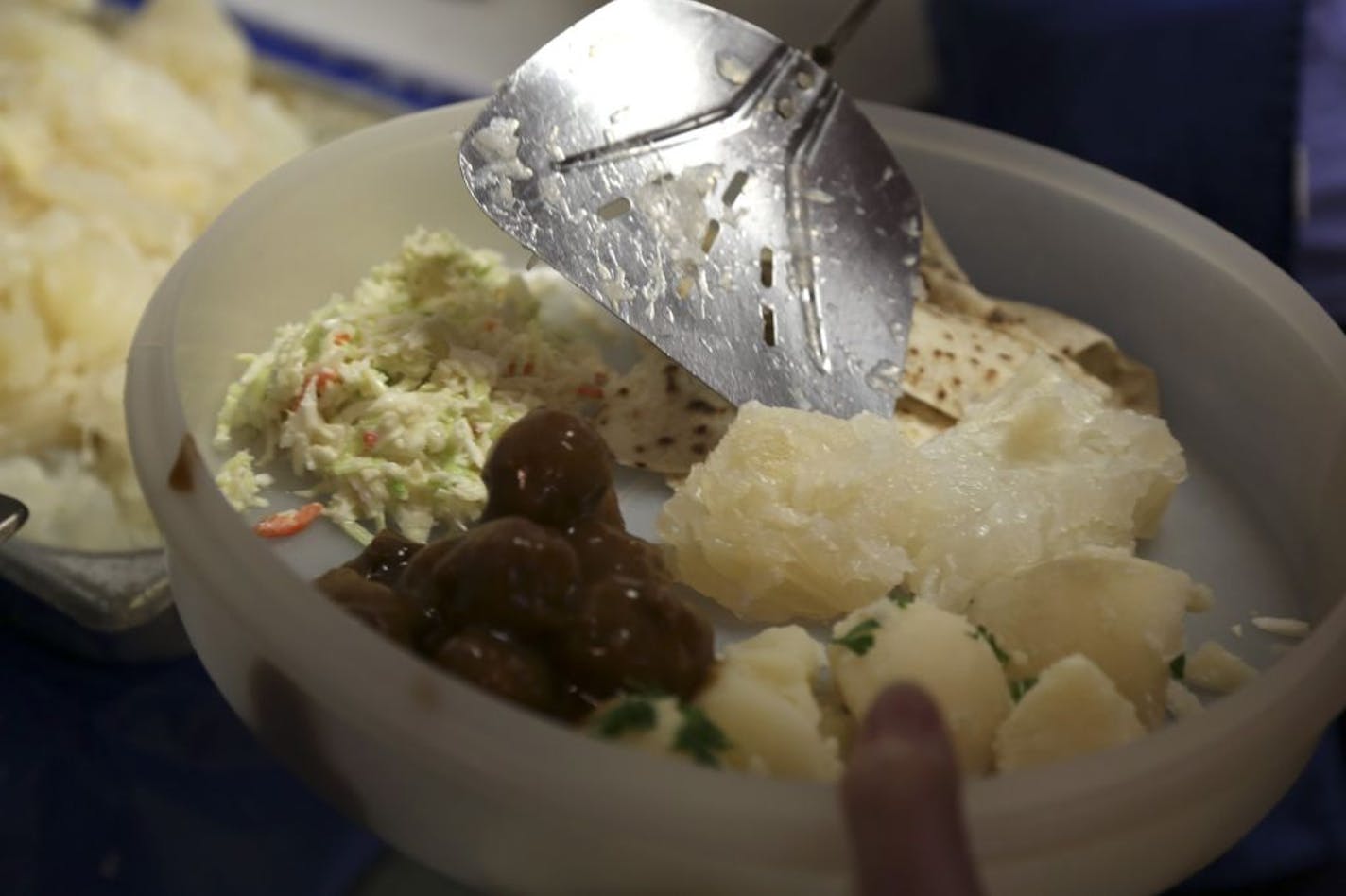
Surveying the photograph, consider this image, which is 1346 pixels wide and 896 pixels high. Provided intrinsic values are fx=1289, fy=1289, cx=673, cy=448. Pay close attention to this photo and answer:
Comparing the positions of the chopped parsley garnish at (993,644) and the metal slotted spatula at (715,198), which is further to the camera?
the metal slotted spatula at (715,198)

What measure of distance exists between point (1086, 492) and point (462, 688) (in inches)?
22.2

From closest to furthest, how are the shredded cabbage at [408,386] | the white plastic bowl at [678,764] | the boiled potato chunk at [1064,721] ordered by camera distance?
the white plastic bowl at [678,764] < the boiled potato chunk at [1064,721] < the shredded cabbage at [408,386]

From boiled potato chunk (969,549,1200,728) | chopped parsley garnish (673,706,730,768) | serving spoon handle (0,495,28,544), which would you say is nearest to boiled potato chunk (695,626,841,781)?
chopped parsley garnish (673,706,730,768)

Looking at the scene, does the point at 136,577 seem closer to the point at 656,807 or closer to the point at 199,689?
the point at 199,689

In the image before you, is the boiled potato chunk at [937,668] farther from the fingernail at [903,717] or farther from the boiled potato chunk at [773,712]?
the fingernail at [903,717]

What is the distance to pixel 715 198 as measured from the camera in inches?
42.7

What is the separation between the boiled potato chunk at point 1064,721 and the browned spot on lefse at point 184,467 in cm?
49

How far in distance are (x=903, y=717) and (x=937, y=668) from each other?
0.87 feet

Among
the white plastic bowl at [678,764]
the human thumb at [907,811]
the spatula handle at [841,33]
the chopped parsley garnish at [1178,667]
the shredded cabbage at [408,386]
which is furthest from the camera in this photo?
the spatula handle at [841,33]

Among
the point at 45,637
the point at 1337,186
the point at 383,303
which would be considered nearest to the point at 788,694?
the point at 383,303

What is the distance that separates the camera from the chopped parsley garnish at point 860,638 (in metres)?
0.77

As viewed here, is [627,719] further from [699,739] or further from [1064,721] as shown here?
[1064,721]

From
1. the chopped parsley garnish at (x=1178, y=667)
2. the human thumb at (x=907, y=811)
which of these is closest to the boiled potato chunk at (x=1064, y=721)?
the chopped parsley garnish at (x=1178, y=667)

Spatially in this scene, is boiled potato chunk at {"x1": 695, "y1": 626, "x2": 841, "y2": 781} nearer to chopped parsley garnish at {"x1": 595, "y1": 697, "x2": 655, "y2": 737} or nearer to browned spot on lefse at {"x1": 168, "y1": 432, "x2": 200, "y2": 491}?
chopped parsley garnish at {"x1": 595, "y1": 697, "x2": 655, "y2": 737}
